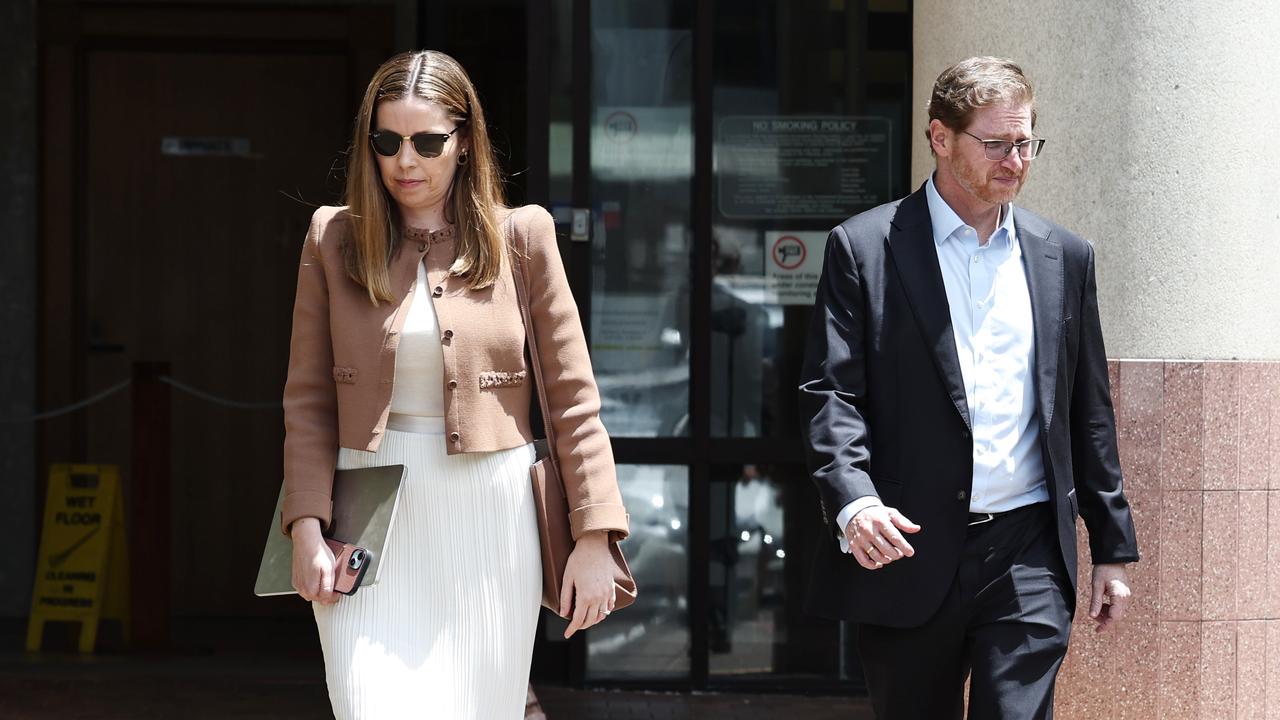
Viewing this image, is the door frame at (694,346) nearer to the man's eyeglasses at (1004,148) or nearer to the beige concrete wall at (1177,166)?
the beige concrete wall at (1177,166)

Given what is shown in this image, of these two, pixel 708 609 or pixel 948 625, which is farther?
pixel 708 609

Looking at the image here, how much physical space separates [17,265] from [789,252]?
452cm

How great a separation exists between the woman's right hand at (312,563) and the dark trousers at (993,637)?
1.17 metres

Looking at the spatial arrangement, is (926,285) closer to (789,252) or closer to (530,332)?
(530,332)

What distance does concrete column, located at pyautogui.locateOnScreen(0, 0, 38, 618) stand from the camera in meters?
8.76

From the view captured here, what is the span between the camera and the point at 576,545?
330 centimetres

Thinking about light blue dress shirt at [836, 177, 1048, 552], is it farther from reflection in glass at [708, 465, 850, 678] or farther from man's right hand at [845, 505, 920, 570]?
reflection in glass at [708, 465, 850, 678]

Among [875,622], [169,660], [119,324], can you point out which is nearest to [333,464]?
[875,622]

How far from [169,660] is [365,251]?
471 centimetres

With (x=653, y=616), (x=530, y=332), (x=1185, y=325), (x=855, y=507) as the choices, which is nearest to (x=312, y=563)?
(x=530, y=332)

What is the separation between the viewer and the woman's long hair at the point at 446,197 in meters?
3.21

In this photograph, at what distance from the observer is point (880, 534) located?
3.27m

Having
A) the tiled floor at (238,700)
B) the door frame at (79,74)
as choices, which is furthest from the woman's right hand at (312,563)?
the door frame at (79,74)

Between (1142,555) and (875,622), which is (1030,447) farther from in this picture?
(1142,555)
